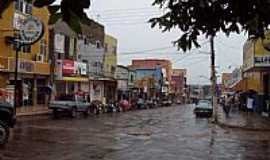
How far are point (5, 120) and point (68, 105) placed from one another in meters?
20.6

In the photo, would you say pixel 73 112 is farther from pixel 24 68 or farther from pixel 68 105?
pixel 24 68

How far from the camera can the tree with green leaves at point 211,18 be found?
18.8ft

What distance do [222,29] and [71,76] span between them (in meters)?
41.5

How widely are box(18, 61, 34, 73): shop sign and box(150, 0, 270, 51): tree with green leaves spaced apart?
31578 millimetres

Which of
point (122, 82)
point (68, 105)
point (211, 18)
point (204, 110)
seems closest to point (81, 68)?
point (204, 110)

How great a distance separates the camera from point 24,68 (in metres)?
37.9

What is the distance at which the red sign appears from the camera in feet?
151

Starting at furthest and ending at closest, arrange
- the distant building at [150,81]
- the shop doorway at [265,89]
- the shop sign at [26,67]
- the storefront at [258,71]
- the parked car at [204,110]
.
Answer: the distant building at [150,81] < the parked car at [204,110] < the shop doorway at [265,89] < the shop sign at [26,67] < the storefront at [258,71]

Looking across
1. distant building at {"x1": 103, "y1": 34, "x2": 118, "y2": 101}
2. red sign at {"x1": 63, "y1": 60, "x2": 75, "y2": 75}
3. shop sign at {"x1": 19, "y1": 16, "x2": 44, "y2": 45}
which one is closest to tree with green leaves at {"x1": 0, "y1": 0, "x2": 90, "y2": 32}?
shop sign at {"x1": 19, "y1": 16, "x2": 44, "y2": 45}

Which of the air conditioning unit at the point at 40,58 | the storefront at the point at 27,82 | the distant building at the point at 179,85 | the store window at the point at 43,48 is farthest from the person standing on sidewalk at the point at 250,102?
the distant building at the point at 179,85

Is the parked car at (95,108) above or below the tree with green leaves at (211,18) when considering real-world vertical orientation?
below

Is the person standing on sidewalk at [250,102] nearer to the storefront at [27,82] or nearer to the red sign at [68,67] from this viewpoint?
the red sign at [68,67]

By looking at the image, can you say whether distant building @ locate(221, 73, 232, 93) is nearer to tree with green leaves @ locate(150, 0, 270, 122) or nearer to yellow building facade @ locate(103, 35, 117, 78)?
yellow building facade @ locate(103, 35, 117, 78)

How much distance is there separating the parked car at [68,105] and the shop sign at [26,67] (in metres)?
2.95
